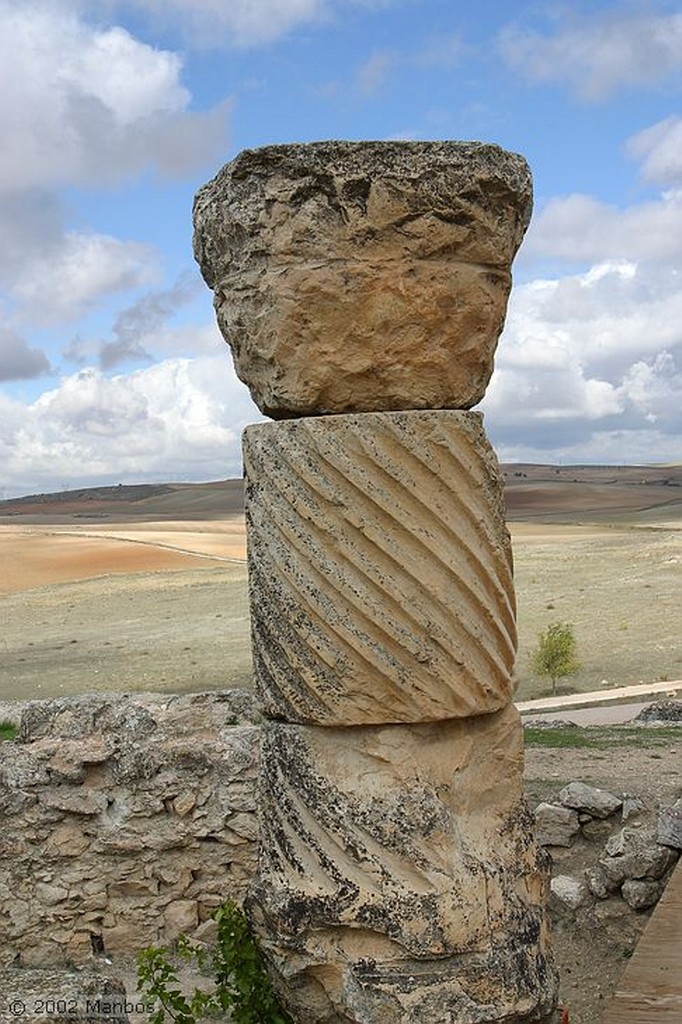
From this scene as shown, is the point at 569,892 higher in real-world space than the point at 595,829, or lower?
lower

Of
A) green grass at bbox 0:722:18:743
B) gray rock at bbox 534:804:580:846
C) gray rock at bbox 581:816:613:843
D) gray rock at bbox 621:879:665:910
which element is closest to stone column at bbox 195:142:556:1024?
gray rock at bbox 621:879:665:910

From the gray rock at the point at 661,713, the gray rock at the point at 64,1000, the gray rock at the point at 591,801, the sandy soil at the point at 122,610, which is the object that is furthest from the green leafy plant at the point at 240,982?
the sandy soil at the point at 122,610

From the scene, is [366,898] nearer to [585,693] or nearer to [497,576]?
[497,576]

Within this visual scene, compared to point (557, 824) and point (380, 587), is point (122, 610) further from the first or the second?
point (380, 587)

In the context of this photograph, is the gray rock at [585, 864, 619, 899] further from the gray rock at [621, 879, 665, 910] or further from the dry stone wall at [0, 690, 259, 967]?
the dry stone wall at [0, 690, 259, 967]

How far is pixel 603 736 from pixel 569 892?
4.90 m

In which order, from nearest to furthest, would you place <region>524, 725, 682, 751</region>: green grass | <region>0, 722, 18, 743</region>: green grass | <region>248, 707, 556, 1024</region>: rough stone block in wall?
<region>248, 707, 556, 1024</region>: rough stone block in wall < <region>0, 722, 18, 743</region>: green grass < <region>524, 725, 682, 751</region>: green grass

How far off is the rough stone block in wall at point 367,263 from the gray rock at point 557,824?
431 cm

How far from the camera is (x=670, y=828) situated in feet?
24.0

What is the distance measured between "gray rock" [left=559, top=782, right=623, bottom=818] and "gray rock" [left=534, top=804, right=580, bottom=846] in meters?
0.07

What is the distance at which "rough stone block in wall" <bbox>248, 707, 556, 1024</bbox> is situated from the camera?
4152 millimetres

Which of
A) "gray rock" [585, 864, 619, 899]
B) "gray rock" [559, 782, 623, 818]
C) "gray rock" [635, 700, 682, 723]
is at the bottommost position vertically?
"gray rock" [635, 700, 682, 723]

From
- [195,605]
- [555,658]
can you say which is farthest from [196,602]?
[555,658]

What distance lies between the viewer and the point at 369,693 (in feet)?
14.1
